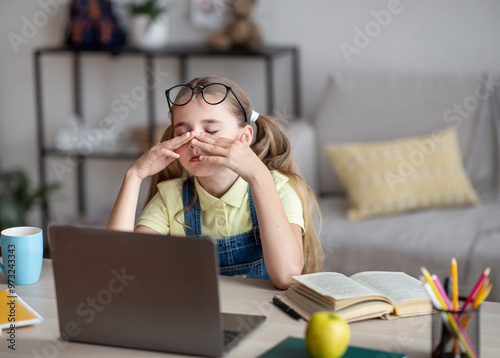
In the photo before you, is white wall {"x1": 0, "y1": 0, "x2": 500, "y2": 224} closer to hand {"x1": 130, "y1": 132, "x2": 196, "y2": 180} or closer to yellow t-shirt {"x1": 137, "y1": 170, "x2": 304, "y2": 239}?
yellow t-shirt {"x1": 137, "y1": 170, "x2": 304, "y2": 239}

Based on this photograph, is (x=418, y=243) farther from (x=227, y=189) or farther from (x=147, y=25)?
(x=147, y=25)

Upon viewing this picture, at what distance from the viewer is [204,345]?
0.96 meters

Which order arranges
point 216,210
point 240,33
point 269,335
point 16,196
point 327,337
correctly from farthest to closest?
1. point 16,196
2. point 240,33
3. point 216,210
4. point 269,335
5. point 327,337

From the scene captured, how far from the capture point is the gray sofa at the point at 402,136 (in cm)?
227

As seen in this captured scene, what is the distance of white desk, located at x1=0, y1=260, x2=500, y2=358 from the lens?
980mm

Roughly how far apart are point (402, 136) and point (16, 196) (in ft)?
6.48

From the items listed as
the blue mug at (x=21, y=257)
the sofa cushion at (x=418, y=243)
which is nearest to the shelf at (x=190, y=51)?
the sofa cushion at (x=418, y=243)

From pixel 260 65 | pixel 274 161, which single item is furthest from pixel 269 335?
pixel 260 65

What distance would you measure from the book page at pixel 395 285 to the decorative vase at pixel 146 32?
7.43 feet

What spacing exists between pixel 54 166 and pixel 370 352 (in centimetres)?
306

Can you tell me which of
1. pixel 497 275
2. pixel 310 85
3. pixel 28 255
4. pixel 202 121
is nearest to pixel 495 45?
pixel 310 85

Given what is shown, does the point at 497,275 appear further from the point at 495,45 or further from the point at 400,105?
the point at 495,45

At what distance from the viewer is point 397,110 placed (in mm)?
2789

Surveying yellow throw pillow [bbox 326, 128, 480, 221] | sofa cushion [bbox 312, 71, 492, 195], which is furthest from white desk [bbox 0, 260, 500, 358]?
sofa cushion [bbox 312, 71, 492, 195]
